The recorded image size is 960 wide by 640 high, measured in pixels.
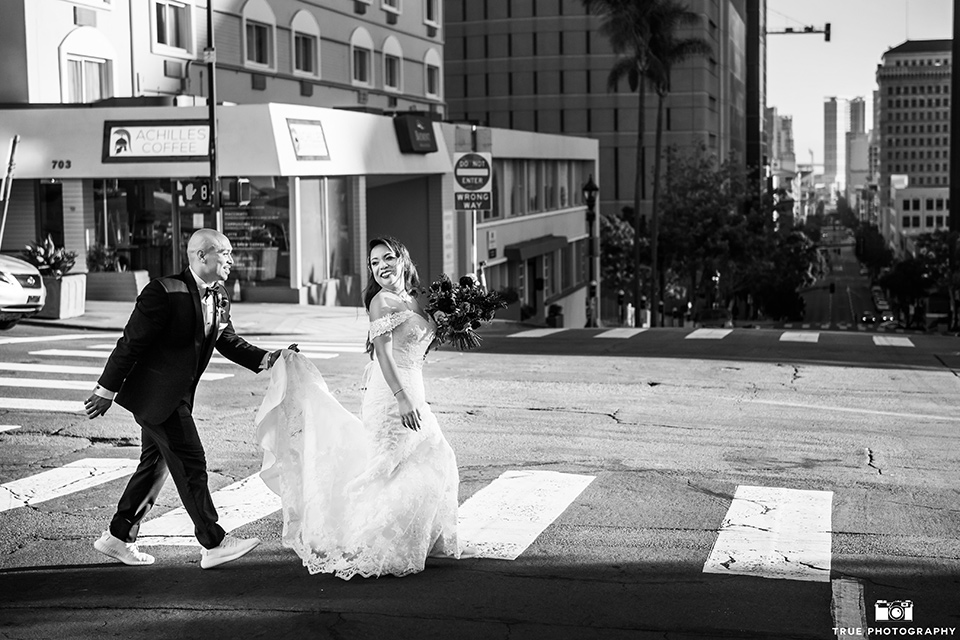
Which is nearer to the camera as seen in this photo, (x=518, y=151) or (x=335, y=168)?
(x=335, y=168)

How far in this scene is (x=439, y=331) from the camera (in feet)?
24.2

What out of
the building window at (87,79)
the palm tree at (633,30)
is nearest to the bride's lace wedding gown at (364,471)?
the building window at (87,79)

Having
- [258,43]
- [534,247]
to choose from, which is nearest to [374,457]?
[258,43]

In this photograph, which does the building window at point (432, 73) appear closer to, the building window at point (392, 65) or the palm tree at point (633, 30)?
the building window at point (392, 65)

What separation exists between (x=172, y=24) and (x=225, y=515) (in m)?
27.6

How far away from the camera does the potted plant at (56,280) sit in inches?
934

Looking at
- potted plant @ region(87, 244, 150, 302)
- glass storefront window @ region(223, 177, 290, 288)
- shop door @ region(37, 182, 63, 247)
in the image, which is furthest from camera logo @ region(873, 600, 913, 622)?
shop door @ region(37, 182, 63, 247)

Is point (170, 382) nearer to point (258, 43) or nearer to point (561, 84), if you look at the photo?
point (258, 43)

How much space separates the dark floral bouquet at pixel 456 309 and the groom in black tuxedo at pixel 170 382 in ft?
4.08

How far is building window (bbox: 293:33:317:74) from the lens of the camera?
130ft

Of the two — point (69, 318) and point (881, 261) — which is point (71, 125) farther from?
point (881, 261)

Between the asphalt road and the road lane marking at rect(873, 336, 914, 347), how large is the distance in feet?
12.6

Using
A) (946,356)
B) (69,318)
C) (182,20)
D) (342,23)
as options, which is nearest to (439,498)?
(946,356)

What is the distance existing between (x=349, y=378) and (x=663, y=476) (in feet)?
23.5
